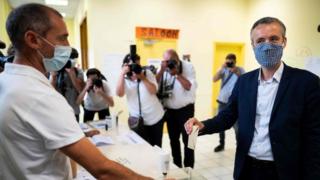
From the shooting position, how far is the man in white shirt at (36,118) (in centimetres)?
78

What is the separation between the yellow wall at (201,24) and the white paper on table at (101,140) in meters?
2.19

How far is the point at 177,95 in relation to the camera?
2.97 meters

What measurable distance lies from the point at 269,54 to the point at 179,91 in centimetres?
170

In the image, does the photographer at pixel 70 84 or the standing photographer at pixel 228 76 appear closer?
the photographer at pixel 70 84

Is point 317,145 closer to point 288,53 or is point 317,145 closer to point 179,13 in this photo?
point 288,53

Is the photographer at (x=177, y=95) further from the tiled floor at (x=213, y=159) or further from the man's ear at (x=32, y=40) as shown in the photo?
the man's ear at (x=32, y=40)

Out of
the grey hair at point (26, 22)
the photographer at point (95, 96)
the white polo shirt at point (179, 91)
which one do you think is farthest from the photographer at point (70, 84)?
the grey hair at point (26, 22)

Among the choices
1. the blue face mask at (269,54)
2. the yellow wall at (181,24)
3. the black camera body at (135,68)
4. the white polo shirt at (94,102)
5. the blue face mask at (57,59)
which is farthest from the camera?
the yellow wall at (181,24)

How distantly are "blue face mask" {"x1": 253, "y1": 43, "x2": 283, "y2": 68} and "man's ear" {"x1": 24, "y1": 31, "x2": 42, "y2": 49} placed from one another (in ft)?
3.54

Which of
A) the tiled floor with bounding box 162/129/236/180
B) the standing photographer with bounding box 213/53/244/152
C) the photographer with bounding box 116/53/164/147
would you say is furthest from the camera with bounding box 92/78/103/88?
the standing photographer with bounding box 213/53/244/152

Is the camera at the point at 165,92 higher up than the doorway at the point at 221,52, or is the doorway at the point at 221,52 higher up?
the doorway at the point at 221,52

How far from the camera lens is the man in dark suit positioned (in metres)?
1.22

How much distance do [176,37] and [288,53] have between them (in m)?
2.01

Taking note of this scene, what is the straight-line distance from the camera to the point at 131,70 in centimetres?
264
